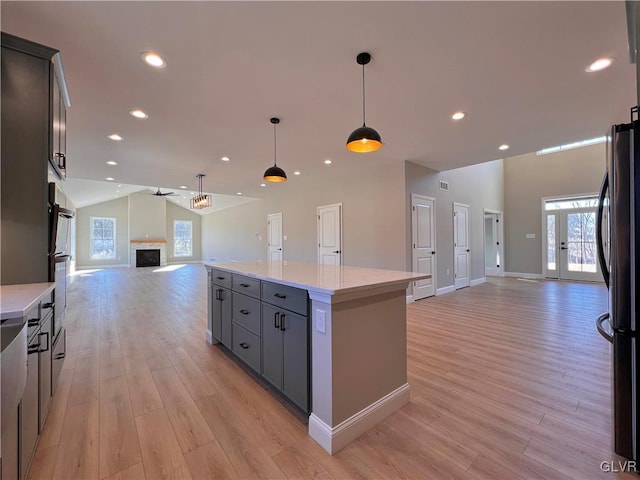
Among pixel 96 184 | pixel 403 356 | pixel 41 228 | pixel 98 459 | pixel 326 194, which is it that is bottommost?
pixel 98 459

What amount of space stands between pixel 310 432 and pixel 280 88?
9.32 feet

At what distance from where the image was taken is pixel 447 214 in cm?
621

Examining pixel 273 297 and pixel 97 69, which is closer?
pixel 273 297

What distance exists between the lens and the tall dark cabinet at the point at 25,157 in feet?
5.73

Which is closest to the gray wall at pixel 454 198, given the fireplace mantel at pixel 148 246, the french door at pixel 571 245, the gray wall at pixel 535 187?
the gray wall at pixel 535 187

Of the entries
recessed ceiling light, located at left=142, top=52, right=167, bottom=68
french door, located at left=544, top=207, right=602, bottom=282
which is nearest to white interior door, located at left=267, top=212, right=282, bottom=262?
recessed ceiling light, located at left=142, top=52, right=167, bottom=68

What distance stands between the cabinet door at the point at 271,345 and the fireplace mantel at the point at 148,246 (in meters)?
13.3

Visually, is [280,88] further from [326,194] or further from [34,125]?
[326,194]

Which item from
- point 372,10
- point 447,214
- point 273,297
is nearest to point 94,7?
point 372,10

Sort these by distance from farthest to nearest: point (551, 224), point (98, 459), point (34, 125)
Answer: point (551, 224), point (34, 125), point (98, 459)

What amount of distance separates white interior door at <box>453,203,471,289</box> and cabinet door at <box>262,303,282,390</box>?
217 inches

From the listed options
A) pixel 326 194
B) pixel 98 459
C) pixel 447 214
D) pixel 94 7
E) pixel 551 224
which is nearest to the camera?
pixel 98 459

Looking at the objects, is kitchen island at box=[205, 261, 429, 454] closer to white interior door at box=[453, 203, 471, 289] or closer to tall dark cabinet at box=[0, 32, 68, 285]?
tall dark cabinet at box=[0, 32, 68, 285]

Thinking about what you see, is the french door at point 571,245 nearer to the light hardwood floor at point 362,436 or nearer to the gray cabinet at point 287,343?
the light hardwood floor at point 362,436
